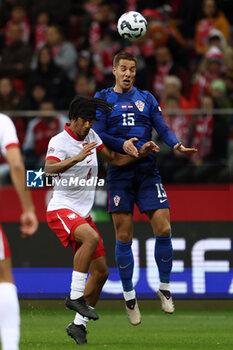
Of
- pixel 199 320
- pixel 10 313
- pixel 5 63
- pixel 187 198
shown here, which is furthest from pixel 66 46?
pixel 10 313

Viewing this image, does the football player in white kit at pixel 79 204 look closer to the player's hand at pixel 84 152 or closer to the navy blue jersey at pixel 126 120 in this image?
the player's hand at pixel 84 152

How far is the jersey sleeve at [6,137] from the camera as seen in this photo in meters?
5.64

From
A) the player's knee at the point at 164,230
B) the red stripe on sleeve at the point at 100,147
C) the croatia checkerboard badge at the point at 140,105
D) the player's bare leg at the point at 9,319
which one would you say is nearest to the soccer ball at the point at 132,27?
the croatia checkerboard badge at the point at 140,105

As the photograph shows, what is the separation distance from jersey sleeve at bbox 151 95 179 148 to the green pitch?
2.03 metres

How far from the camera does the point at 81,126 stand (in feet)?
27.9

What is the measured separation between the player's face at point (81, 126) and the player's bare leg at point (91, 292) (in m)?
1.22

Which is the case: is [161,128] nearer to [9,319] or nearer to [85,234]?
[85,234]

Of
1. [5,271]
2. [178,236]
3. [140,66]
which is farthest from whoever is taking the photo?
[140,66]

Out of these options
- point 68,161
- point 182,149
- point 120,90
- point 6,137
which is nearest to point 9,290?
point 6,137

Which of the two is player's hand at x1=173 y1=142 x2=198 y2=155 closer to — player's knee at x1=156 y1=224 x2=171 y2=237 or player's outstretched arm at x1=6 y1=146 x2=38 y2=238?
player's knee at x1=156 y1=224 x2=171 y2=237

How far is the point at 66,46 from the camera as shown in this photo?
634 inches

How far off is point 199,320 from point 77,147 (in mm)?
3415

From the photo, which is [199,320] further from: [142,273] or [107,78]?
[107,78]

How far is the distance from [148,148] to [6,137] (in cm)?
336
